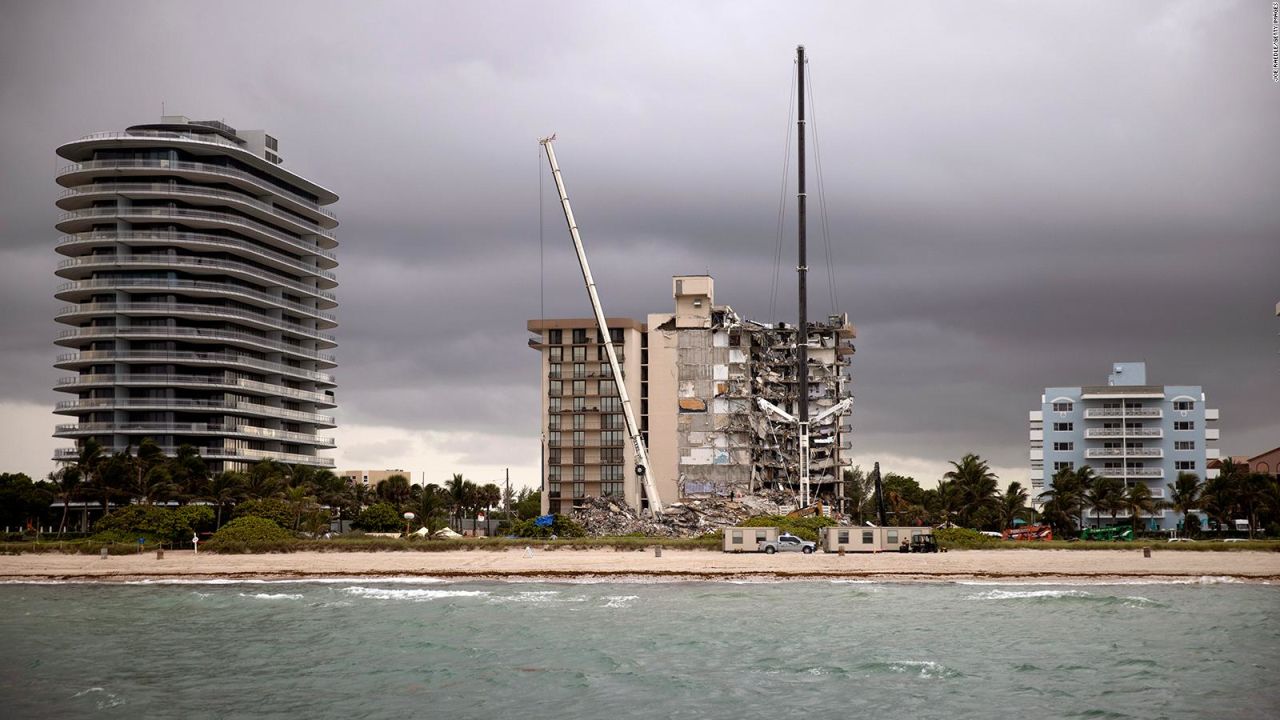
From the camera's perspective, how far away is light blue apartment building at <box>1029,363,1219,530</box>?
151 m

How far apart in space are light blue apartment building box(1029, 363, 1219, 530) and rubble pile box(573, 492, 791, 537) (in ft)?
134

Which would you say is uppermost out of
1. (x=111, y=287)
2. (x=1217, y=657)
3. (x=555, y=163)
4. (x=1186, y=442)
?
(x=555, y=163)

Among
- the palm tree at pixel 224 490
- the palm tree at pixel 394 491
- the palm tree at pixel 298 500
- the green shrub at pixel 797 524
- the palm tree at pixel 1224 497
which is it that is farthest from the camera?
the palm tree at pixel 394 491

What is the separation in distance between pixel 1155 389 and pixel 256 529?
110 meters

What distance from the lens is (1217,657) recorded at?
1667 inches

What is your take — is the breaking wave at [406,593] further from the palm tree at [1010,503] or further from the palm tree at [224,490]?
the palm tree at [1010,503]

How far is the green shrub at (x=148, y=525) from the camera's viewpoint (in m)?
93.4

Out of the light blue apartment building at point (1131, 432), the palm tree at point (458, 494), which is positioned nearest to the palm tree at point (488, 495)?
the palm tree at point (458, 494)

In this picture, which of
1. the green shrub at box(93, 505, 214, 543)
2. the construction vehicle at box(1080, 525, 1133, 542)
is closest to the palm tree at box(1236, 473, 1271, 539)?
the construction vehicle at box(1080, 525, 1133, 542)

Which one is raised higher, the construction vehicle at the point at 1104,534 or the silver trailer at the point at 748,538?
the silver trailer at the point at 748,538

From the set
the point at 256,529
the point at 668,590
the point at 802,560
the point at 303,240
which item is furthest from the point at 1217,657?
the point at 303,240

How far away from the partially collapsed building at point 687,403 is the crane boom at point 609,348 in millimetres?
4790

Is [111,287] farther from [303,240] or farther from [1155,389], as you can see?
[1155,389]

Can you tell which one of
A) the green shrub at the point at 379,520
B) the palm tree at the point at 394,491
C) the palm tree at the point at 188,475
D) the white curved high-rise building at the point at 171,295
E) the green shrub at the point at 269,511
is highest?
the white curved high-rise building at the point at 171,295
